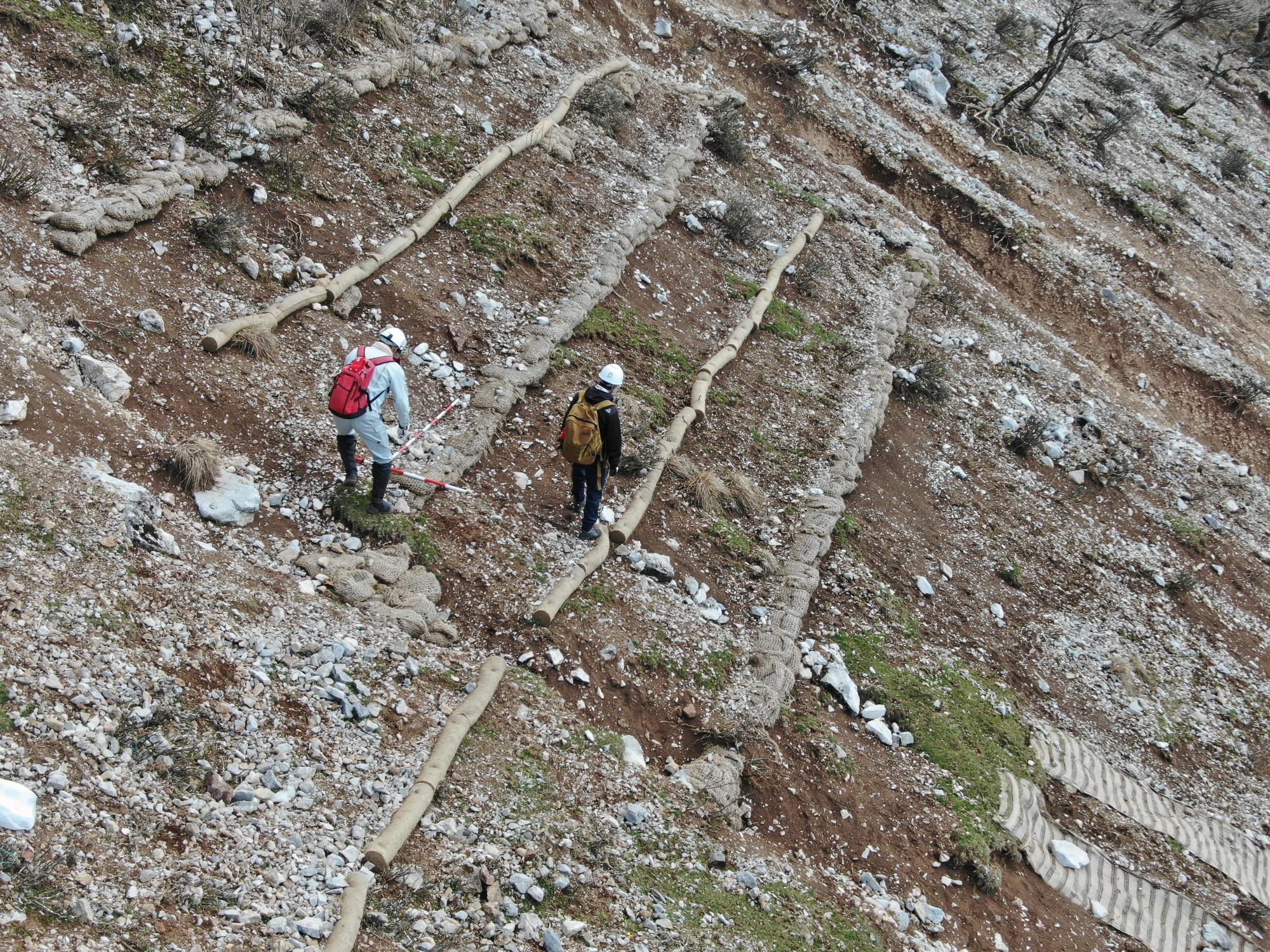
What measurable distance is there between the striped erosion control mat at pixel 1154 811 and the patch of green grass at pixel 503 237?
8270 millimetres

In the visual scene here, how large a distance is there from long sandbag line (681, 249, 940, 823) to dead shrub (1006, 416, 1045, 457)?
2095 mm

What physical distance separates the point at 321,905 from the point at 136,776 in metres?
1.29

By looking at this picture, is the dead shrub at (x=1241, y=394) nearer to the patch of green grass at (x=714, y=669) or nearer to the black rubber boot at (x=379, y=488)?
the patch of green grass at (x=714, y=669)

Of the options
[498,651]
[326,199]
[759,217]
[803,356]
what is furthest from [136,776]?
[759,217]

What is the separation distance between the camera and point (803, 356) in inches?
533

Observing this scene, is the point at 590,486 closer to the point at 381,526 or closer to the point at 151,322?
the point at 381,526

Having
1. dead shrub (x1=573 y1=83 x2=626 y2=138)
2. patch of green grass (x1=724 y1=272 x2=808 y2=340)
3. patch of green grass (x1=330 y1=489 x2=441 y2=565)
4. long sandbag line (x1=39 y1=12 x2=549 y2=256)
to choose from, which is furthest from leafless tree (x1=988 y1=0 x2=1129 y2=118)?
patch of green grass (x1=330 y1=489 x2=441 y2=565)

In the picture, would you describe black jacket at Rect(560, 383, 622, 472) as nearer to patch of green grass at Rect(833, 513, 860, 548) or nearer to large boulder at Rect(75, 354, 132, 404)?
patch of green grass at Rect(833, 513, 860, 548)

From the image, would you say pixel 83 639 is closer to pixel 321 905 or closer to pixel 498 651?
pixel 321 905

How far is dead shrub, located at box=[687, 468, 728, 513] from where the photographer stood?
10.5 meters

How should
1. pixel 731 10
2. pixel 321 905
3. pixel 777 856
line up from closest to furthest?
pixel 321 905
pixel 777 856
pixel 731 10

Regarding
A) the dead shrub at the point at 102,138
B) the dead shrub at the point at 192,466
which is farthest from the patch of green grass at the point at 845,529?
the dead shrub at the point at 102,138

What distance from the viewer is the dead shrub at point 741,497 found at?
10.8 metres

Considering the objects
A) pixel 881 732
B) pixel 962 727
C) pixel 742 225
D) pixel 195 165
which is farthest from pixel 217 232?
pixel 962 727
